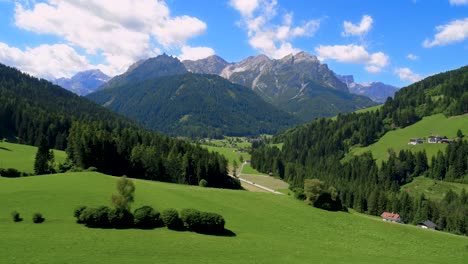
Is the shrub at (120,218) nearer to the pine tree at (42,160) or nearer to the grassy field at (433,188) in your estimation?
the pine tree at (42,160)

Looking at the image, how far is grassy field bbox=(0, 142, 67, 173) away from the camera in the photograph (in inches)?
4044

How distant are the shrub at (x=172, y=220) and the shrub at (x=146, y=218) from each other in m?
1.13

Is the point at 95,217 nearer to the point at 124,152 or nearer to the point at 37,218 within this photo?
the point at 37,218

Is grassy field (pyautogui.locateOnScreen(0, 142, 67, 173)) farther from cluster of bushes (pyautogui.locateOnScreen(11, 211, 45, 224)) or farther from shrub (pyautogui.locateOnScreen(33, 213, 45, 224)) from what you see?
shrub (pyautogui.locateOnScreen(33, 213, 45, 224))

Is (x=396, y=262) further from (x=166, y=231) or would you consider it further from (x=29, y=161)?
(x=29, y=161)

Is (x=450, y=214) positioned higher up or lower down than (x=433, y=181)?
lower down

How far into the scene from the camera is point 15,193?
66500 millimetres

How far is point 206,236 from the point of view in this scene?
2323 inches

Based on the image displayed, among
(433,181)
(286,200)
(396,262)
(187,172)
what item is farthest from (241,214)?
(433,181)

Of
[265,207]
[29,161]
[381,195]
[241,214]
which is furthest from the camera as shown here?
[381,195]

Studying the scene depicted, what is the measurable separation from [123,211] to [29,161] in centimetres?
6867

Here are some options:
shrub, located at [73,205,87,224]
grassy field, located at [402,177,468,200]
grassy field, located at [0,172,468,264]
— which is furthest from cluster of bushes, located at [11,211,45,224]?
grassy field, located at [402,177,468,200]

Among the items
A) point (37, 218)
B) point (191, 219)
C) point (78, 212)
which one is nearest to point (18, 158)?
point (37, 218)

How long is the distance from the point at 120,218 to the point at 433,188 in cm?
17669
